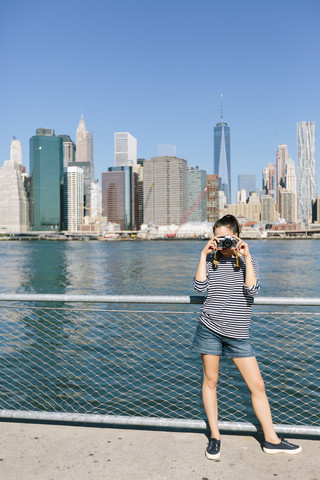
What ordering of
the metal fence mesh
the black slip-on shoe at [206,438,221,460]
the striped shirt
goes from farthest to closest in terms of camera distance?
1. the metal fence mesh
2. the striped shirt
3. the black slip-on shoe at [206,438,221,460]

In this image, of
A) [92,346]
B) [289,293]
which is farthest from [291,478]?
[289,293]

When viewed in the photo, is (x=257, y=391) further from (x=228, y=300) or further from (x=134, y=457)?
(x=134, y=457)

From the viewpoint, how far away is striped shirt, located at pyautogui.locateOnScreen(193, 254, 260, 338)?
3.23 metres

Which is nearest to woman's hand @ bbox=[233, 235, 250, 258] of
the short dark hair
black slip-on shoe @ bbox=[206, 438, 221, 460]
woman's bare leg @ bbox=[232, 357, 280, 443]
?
the short dark hair

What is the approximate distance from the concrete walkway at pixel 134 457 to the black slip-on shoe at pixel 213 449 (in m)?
0.05

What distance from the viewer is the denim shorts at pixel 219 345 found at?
3260mm

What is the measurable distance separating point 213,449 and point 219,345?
735 mm

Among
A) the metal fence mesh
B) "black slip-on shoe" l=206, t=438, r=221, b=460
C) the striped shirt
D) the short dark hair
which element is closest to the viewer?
"black slip-on shoe" l=206, t=438, r=221, b=460

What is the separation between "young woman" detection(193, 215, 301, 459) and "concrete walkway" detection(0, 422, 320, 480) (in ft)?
0.46

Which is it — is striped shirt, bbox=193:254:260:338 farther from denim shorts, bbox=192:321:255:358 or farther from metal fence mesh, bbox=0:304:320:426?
metal fence mesh, bbox=0:304:320:426

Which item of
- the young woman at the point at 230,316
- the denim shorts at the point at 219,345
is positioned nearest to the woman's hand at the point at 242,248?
the young woman at the point at 230,316

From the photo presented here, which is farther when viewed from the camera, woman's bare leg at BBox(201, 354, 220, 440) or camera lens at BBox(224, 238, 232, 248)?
woman's bare leg at BBox(201, 354, 220, 440)

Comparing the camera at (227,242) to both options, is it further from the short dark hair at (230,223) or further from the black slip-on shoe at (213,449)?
the black slip-on shoe at (213,449)

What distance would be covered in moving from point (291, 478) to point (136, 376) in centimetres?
692
